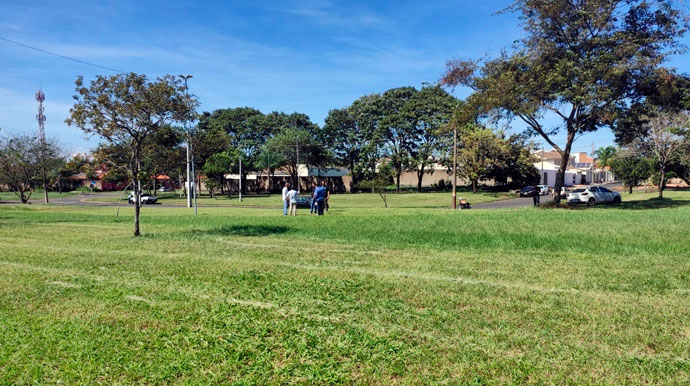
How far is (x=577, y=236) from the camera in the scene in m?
12.1

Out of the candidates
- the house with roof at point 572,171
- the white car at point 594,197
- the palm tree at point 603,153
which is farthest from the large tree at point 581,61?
the palm tree at point 603,153

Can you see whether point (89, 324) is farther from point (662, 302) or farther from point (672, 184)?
point (672, 184)

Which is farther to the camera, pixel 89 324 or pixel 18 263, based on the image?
pixel 18 263

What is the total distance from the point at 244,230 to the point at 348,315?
10570 mm

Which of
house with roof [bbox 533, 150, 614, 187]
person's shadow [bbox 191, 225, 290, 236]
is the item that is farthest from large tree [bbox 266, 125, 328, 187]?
person's shadow [bbox 191, 225, 290, 236]

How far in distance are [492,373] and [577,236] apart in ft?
31.9

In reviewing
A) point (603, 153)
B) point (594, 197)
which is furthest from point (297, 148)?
point (603, 153)

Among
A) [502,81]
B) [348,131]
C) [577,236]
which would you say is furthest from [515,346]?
[348,131]

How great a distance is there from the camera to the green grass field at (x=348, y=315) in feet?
12.8

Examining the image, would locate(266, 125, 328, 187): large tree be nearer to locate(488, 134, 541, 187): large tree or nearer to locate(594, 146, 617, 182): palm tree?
locate(488, 134, 541, 187): large tree

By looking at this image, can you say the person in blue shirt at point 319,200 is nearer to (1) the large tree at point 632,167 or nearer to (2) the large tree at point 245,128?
(1) the large tree at point 632,167

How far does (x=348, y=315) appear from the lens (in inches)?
209

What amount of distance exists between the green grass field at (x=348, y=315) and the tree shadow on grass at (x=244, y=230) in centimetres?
378

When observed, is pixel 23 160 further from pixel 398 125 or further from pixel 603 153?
pixel 603 153
